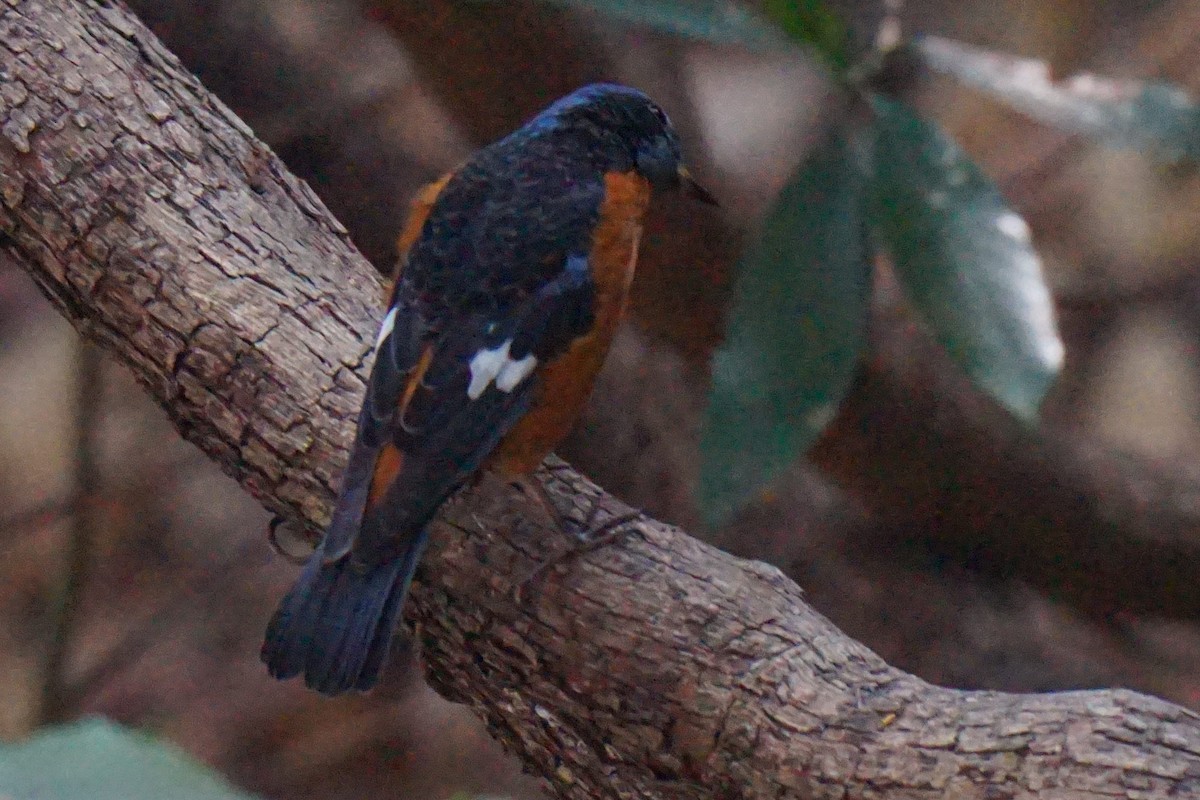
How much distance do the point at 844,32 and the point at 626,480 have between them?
4.60ft

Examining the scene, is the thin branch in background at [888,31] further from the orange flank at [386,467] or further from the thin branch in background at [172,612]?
the thin branch in background at [172,612]

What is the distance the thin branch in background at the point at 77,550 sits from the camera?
4023 millimetres

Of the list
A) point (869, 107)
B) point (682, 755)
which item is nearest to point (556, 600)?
point (682, 755)

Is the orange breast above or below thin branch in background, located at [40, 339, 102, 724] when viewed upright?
above

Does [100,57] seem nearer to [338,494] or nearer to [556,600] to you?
[338,494]

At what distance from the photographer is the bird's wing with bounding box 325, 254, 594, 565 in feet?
6.61

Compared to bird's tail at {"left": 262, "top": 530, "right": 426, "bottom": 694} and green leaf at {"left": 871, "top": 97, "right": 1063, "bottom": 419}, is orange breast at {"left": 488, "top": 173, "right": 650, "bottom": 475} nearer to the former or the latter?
bird's tail at {"left": 262, "top": 530, "right": 426, "bottom": 694}

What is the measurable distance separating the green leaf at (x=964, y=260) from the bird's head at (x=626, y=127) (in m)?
0.44

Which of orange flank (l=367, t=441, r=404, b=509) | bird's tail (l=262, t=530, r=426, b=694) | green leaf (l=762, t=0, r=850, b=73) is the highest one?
green leaf (l=762, t=0, r=850, b=73)

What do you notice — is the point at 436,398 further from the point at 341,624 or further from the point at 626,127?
the point at 626,127

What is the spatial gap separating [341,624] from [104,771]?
1266 millimetres

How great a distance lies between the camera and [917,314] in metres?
2.12

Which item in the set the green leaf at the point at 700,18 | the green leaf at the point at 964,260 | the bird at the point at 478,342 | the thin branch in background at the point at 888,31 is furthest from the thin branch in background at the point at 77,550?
the green leaf at the point at 964,260

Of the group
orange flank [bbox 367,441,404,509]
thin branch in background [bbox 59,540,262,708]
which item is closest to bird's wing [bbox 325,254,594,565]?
orange flank [bbox 367,441,404,509]
